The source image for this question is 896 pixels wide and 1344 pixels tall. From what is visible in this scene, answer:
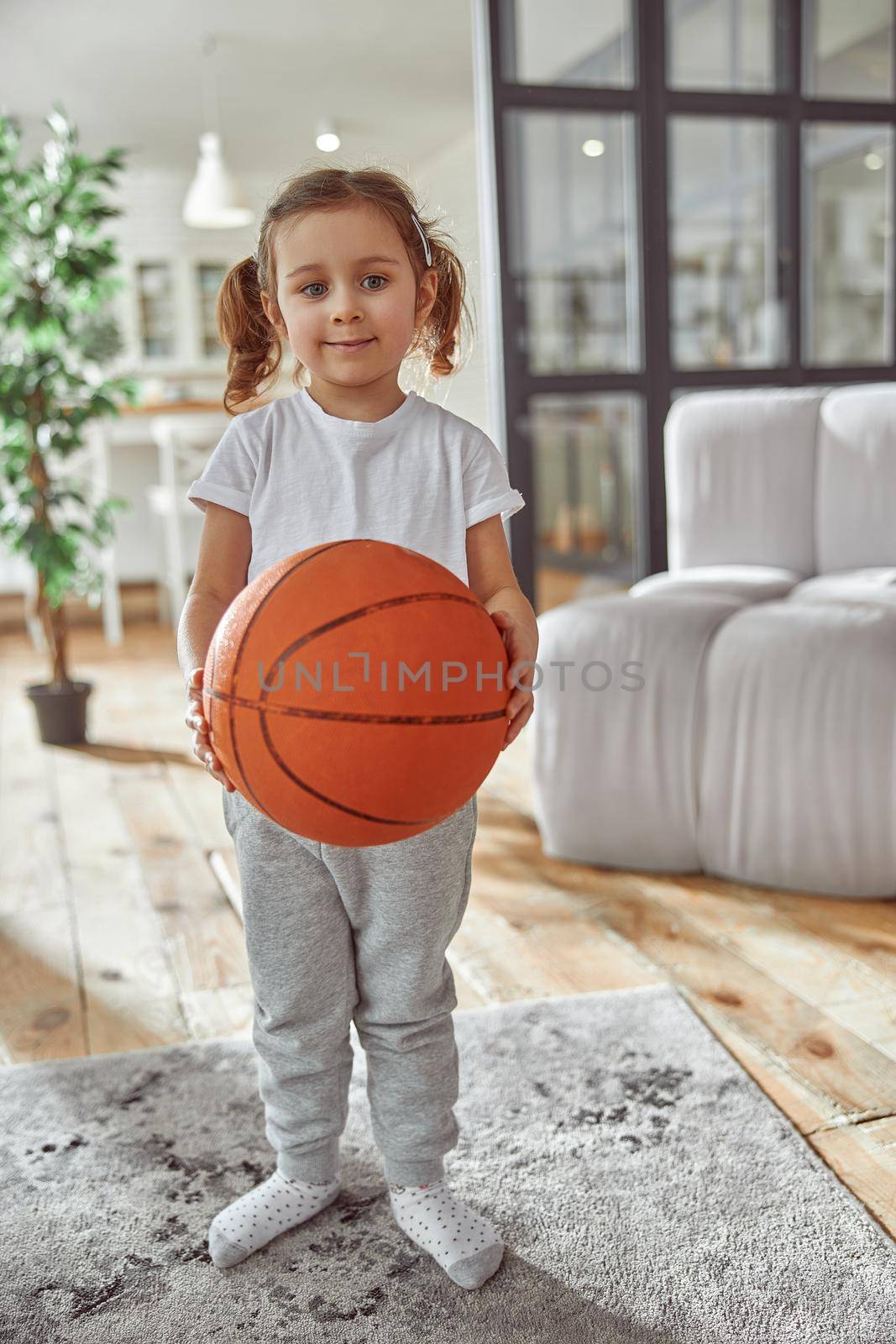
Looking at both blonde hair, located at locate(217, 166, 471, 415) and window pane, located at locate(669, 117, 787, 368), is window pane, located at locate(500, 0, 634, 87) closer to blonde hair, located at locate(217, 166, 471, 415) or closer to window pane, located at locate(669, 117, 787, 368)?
window pane, located at locate(669, 117, 787, 368)

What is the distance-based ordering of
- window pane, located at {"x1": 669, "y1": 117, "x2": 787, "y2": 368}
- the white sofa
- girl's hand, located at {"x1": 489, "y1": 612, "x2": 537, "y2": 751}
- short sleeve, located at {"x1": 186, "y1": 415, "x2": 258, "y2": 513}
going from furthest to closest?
window pane, located at {"x1": 669, "y1": 117, "x2": 787, "y2": 368} → the white sofa → short sleeve, located at {"x1": 186, "y1": 415, "x2": 258, "y2": 513} → girl's hand, located at {"x1": 489, "y1": 612, "x2": 537, "y2": 751}

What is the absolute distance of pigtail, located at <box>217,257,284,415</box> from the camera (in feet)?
4.07

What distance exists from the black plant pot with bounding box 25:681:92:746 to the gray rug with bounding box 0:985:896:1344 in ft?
7.83

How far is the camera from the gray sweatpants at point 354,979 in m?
1.21

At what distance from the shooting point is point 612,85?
3957mm

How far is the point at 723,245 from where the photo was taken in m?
4.25

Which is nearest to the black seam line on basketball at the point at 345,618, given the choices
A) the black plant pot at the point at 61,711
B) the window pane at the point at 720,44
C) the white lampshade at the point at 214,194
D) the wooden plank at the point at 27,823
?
the wooden plank at the point at 27,823

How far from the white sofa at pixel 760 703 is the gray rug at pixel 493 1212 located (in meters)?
0.68

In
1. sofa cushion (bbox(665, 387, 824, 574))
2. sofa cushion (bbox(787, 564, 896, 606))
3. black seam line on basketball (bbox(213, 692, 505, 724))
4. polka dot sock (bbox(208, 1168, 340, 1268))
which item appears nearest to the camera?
black seam line on basketball (bbox(213, 692, 505, 724))

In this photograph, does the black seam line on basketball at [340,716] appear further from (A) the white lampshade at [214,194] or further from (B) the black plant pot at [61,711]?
(A) the white lampshade at [214,194]

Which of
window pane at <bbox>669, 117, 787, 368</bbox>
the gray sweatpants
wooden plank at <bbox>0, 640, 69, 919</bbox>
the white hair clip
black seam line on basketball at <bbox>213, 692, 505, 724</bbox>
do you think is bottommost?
wooden plank at <bbox>0, 640, 69, 919</bbox>

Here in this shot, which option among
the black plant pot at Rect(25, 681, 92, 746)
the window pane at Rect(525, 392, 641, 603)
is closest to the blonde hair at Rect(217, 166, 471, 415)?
the window pane at Rect(525, 392, 641, 603)

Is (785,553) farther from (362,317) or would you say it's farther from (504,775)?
(362,317)

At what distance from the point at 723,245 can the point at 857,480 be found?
1.76 metres
